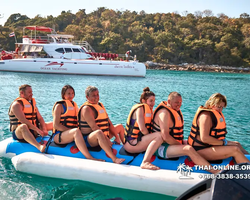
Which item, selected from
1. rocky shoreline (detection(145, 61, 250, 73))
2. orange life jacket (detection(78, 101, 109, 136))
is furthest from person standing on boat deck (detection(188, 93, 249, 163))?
rocky shoreline (detection(145, 61, 250, 73))

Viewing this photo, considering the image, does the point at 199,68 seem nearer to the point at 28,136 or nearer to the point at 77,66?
the point at 77,66

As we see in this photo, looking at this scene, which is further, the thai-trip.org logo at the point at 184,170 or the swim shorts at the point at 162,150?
the swim shorts at the point at 162,150

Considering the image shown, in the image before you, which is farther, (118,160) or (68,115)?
(68,115)

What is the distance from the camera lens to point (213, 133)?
10.8 ft

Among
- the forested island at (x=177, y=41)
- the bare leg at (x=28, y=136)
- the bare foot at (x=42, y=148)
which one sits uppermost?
the forested island at (x=177, y=41)

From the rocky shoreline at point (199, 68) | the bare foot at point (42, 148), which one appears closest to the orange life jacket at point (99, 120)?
the bare foot at point (42, 148)

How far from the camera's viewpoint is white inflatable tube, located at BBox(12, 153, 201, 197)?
330cm

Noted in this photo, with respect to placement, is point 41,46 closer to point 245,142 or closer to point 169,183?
point 245,142

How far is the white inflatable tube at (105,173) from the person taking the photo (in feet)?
10.8

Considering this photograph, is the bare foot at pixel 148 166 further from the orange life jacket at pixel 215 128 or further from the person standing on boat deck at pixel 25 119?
the person standing on boat deck at pixel 25 119

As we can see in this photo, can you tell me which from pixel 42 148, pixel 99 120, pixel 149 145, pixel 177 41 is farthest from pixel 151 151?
pixel 177 41

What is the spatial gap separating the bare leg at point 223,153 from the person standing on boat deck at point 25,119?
2214mm

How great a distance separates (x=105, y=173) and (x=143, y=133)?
2.28 feet

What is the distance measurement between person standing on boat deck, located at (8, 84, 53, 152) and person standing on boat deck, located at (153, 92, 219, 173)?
1704 mm
